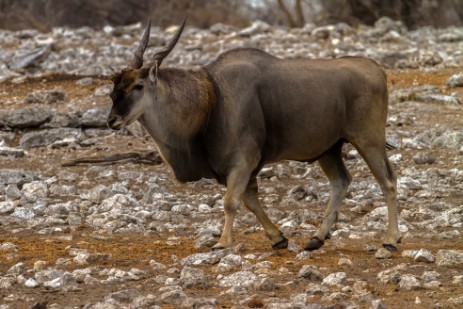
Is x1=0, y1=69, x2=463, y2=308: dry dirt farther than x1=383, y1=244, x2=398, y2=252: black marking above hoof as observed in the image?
No

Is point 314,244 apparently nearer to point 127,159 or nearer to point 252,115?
point 252,115

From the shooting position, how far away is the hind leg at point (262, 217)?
970cm

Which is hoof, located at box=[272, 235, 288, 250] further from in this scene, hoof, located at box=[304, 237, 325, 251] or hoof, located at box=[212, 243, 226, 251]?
hoof, located at box=[212, 243, 226, 251]

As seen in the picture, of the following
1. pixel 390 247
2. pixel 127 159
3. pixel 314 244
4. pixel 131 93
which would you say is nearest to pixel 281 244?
pixel 314 244

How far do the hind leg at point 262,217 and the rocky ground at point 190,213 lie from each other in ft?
0.45

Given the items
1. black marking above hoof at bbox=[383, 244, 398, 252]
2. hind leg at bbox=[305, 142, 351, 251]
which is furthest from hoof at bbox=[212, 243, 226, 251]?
black marking above hoof at bbox=[383, 244, 398, 252]

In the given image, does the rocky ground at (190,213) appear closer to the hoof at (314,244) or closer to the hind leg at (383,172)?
the hoof at (314,244)

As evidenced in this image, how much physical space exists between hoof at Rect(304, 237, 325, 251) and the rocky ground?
0.31ft

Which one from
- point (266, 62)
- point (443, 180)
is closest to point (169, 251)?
point (266, 62)

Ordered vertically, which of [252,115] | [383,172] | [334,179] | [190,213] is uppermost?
[252,115]

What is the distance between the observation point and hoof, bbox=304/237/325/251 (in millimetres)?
9656

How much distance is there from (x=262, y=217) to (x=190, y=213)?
6.11 feet

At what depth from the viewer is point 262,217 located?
9836 mm

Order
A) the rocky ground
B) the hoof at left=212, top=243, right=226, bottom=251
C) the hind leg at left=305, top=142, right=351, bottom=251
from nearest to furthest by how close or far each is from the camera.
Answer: the rocky ground < the hoof at left=212, top=243, right=226, bottom=251 < the hind leg at left=305, top=142, right=351, bottom=251
